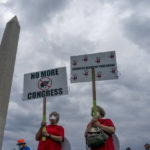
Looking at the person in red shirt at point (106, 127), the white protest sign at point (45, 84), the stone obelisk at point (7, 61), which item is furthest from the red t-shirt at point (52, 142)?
the stone obelisk at point (7, 61)

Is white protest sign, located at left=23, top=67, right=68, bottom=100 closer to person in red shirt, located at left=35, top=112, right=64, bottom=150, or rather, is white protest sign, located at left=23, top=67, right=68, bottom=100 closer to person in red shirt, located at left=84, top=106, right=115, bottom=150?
person in red shirt, located at left=35, top=112, right=64, bottom=150

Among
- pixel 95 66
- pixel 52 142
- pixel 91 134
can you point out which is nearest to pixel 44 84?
pixel 95 66

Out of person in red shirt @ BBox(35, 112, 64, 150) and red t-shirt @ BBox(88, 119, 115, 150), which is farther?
person in red shirt @ BBox(35, 112, 64, 150)

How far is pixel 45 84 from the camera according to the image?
4.95 m

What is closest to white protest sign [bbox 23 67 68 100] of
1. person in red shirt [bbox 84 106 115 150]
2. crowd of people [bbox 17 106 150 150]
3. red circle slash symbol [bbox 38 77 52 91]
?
red circle slash symbol [bbox 38 77 52 91]

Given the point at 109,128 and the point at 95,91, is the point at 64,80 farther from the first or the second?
the point at 109,128

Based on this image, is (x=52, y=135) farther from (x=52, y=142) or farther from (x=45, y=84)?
(x=45, y=84)

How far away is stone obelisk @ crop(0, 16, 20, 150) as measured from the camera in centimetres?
741

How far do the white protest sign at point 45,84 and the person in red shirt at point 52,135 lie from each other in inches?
29.0

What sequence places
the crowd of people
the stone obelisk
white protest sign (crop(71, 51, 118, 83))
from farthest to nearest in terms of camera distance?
the stone obelisk
white protest sign (crop(71, 51, 118, 83))
the crowd of people

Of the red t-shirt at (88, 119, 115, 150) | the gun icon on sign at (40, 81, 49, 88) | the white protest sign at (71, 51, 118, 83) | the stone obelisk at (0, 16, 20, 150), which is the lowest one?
the red t-shirt at (88, 119, 115, 150)

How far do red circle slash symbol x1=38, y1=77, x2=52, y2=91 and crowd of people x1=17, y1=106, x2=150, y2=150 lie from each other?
81 cm

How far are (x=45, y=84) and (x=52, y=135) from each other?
1449mm

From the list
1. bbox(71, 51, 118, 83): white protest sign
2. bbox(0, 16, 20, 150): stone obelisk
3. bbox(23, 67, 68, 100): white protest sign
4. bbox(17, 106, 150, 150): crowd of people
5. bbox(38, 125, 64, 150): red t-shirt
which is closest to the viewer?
bbox(17, 106, 150, 150): crowd of people
